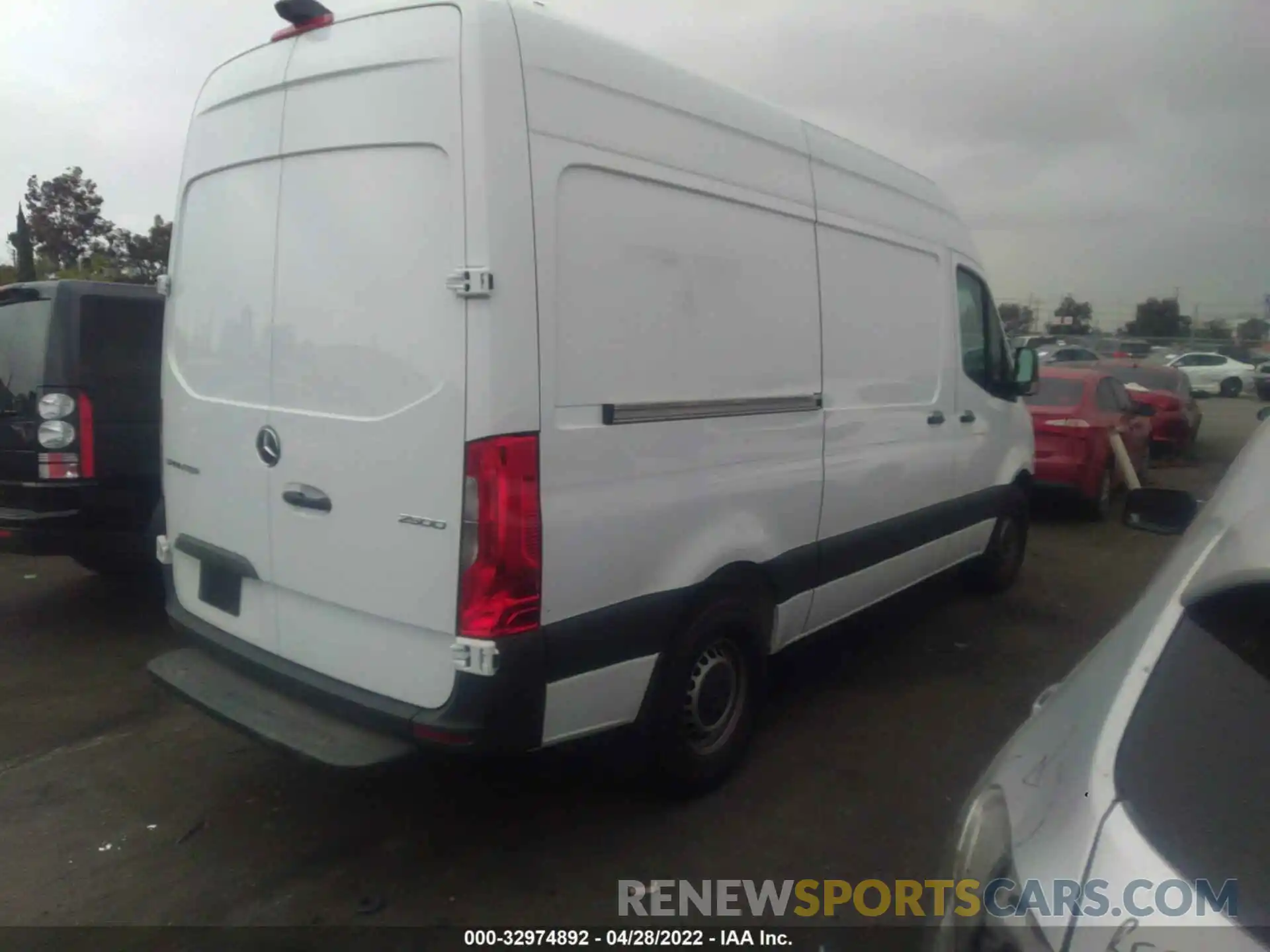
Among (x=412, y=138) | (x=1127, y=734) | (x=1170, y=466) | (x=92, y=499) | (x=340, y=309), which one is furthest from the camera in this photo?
(x=1170, y=466)

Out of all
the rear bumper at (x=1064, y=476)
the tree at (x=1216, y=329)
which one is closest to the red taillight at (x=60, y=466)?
the rear bumper at (x=1064, y=476)

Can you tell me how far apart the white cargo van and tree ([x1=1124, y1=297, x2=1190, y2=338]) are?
200 ft

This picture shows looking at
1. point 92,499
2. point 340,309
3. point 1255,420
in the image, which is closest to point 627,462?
point 340,309

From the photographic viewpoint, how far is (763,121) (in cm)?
389

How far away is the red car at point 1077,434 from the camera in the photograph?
9.48 meters

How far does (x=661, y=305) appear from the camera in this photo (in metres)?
3.29

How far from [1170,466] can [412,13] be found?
14409 millimetres

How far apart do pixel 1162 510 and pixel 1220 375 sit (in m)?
37.8

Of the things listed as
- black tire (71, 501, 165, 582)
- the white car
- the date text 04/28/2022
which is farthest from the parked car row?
the white car

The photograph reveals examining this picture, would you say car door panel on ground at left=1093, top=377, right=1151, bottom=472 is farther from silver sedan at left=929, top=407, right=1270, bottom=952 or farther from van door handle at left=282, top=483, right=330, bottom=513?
silver sedan at left=929, top=407, right=1270, bottom=952

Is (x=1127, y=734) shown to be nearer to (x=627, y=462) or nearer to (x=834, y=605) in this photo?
(x=627, y=462)

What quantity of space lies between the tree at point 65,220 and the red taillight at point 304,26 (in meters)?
29.0

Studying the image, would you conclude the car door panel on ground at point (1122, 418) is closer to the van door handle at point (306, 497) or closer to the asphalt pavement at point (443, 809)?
the asphalt pavement at point (443, 809)

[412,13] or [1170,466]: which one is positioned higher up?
[412,13]
